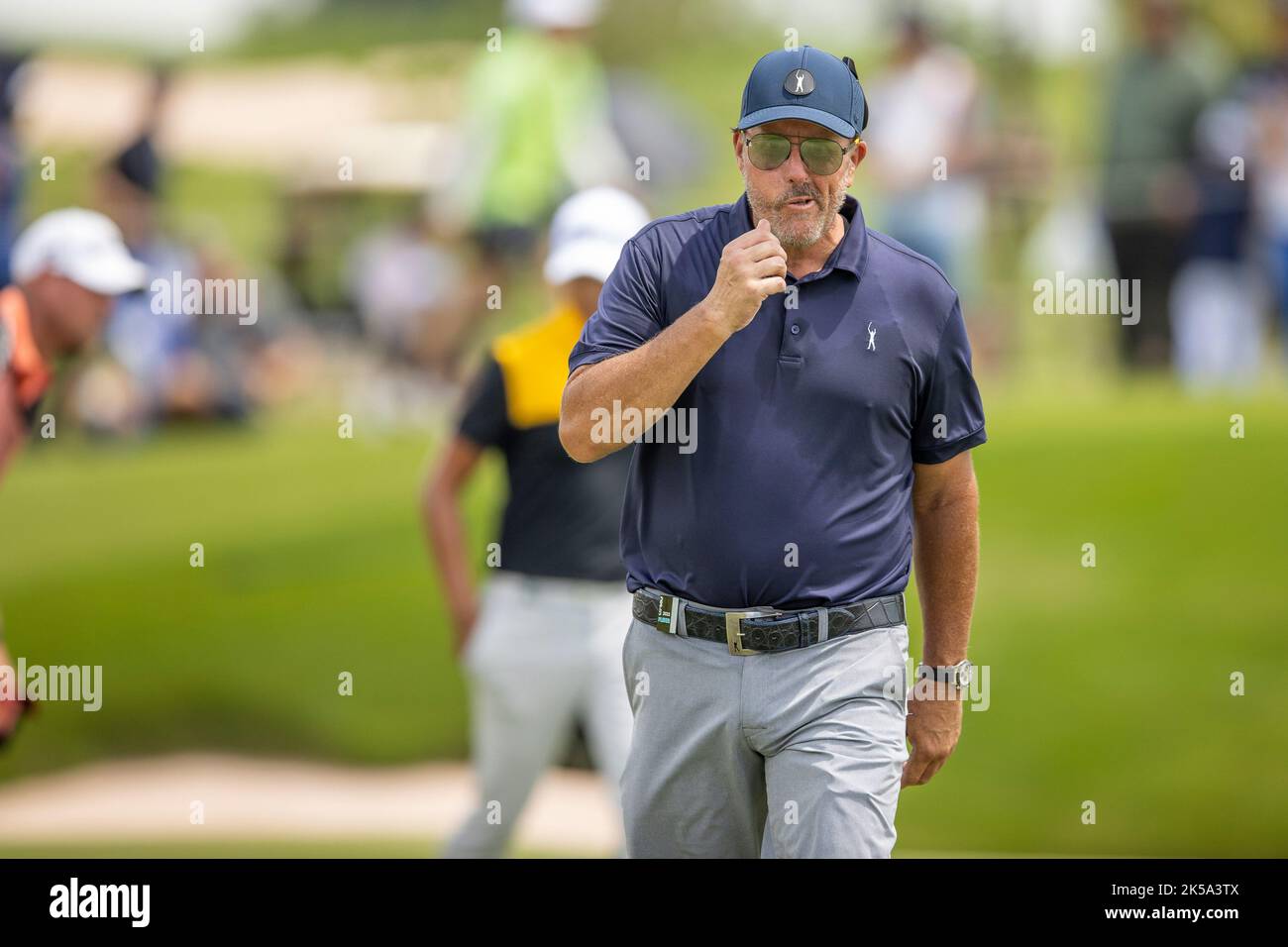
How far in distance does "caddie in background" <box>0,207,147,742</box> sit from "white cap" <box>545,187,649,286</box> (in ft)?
4.66

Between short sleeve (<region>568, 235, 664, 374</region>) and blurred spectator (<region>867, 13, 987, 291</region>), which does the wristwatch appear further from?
blurred spectator (<region>867, 13, 987, 291</region>)

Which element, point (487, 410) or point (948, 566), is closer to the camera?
Answer: point (948, 566)

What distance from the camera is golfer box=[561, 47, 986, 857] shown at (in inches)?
164

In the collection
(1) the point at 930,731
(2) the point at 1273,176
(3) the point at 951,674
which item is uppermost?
(2) the point at 1273,176

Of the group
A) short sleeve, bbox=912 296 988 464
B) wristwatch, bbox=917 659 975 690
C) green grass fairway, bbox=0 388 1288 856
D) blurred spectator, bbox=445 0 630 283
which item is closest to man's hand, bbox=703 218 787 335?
short sleeve, bbox=912 296 988 464

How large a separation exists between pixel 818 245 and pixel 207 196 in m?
22.5

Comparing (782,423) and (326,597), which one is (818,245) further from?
(326,597)

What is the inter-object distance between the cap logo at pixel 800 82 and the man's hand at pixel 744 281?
41 cm

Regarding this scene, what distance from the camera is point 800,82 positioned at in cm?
418

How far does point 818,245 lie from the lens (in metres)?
4.30

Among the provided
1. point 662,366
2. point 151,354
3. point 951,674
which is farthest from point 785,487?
point 151,354

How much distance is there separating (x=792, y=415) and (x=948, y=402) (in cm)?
42

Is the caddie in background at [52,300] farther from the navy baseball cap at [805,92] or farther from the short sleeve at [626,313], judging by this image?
the navy baseball cap at [805,92]

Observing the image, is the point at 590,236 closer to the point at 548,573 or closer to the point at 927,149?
the point at 548,573
